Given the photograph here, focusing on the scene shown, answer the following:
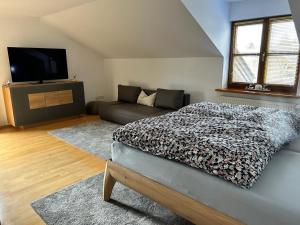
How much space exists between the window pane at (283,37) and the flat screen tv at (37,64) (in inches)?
165

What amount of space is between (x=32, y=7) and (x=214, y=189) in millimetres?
4205

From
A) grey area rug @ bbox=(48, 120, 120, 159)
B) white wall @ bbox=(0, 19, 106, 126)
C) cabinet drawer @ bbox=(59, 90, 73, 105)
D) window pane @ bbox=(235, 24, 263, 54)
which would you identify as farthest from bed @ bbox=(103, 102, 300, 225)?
white wall @ bbox=(0, 19, 106, 126)

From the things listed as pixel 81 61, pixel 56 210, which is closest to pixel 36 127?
pixel 81 61

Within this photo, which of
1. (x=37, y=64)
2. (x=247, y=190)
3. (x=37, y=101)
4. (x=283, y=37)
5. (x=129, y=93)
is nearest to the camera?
(x=247, y=190)

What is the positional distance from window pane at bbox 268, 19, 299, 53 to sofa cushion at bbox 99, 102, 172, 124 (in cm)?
209

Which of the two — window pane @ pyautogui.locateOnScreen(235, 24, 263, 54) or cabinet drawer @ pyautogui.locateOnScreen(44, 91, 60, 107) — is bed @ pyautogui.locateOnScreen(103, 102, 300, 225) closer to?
window pane @ pyautogui.locateOnScreen(235, 24, 263, 54)

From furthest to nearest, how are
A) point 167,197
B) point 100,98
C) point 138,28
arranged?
point 100,98 < point 138,28 < point 167,197

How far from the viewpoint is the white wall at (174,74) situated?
419cm

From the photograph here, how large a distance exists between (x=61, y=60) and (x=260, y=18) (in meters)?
4.07

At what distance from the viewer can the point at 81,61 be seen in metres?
5.63

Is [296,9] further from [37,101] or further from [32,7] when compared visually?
[37,101]

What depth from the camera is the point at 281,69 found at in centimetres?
363

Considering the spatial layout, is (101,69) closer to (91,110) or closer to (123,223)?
(91,110)

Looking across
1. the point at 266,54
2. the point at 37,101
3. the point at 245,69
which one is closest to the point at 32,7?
the point at 37,101
